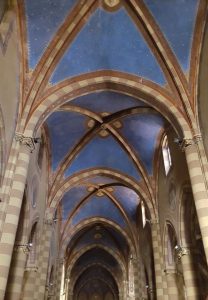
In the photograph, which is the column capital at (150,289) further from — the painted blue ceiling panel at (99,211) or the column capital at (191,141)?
the column capital at (191,141)

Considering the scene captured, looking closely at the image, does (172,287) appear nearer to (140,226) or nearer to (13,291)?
(13,291)

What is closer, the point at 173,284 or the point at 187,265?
the point at 187,265

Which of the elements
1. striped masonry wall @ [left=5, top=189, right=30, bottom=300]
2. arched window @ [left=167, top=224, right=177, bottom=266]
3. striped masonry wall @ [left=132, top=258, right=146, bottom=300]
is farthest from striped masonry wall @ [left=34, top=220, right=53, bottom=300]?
striped masonry wall @ [left=132, top=258, right=146, bottom=300]

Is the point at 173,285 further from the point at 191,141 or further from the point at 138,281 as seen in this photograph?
the point at 138,281

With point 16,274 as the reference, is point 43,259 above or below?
above

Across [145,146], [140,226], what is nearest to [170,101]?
[145,146]

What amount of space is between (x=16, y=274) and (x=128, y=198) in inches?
434

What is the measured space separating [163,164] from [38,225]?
6.55m

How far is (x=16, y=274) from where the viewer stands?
420 inches

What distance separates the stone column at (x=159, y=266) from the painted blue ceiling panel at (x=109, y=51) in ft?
23.8

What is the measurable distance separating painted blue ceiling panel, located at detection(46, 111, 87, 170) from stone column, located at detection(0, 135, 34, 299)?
431 centimetres

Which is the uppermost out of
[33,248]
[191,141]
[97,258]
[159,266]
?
[97,258]

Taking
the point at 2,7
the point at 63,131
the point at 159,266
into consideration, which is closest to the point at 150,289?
the point at 159,266

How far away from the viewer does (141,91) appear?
39.9ft
